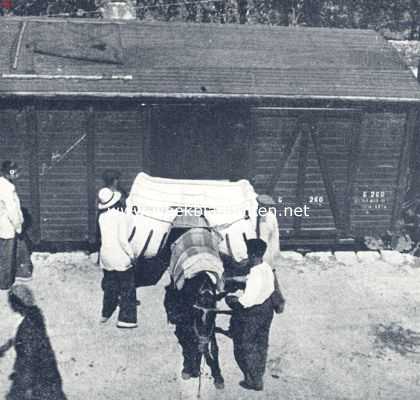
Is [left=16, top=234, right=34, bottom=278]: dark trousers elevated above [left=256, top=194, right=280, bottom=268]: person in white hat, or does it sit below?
below

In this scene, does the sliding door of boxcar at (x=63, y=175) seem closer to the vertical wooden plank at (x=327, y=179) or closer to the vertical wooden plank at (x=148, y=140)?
the vertical wooden plank at (x=148, y=140)

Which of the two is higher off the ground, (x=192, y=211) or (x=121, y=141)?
(x=121, y=141)

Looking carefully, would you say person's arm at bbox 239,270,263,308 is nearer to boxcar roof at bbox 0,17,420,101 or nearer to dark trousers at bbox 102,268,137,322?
dark trousers at bbox 102,268,137,322

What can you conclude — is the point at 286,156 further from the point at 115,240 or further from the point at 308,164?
the point at 115,240

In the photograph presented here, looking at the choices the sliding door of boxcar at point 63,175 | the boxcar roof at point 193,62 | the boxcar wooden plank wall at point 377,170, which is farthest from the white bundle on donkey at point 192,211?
the boxcar wooden plank wall at point 377,170

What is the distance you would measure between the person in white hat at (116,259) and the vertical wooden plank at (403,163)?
5320mm

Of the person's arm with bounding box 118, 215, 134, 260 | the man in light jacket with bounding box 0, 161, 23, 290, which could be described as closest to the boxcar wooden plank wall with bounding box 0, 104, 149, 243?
the man in light jacket with bounding box 0, 161, 23, 290

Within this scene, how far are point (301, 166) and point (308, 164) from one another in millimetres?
134

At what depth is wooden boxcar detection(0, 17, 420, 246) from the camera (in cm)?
893

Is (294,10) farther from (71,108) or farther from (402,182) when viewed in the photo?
(71,108)

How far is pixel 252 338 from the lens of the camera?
6102mm

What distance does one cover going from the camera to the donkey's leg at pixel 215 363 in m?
6.29

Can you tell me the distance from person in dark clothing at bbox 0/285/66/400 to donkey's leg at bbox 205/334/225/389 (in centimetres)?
173

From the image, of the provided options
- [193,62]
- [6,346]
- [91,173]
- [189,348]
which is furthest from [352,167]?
[6,346]
